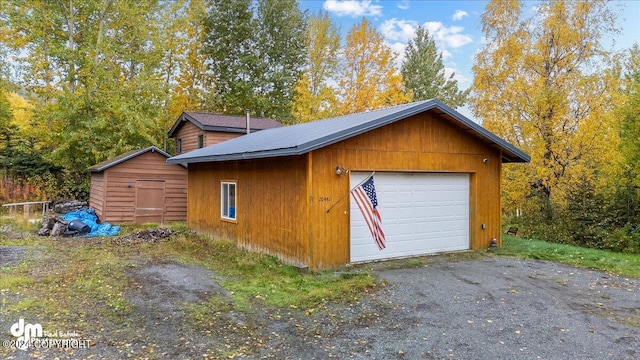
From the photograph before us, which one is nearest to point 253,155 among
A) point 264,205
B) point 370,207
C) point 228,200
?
point 264,205

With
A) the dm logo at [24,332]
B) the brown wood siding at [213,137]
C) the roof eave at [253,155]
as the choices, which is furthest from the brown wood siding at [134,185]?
the dm logo at [24,332]

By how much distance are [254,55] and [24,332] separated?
2398 cm

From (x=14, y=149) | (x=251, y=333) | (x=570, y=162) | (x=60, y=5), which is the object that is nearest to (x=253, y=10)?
(x=60, y=5)

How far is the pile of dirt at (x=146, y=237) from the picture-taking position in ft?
34.9

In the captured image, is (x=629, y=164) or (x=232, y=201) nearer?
(x=232, y=201)

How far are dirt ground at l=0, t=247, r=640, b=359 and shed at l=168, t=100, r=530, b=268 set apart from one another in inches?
58.1

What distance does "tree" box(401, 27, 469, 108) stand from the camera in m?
26.4

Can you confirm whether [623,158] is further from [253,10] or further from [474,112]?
[253,10]

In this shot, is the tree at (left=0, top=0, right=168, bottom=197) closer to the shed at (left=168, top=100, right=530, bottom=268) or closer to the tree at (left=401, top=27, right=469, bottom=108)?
the shed at (left=168, top=100, right=530, bottom=268)

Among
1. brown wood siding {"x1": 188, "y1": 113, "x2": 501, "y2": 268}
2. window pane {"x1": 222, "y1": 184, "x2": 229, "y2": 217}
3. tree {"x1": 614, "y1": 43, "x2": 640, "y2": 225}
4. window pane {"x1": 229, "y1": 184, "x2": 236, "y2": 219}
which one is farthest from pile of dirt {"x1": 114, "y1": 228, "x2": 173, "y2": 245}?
tree {"x1": 614, "y1": 43, "x2": 640, "y2": 225}

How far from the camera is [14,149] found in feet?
62.4

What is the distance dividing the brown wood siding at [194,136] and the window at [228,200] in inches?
271

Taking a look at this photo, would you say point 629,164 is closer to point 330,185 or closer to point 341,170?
point 341,170

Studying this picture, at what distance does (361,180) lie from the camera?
8.22 meters
